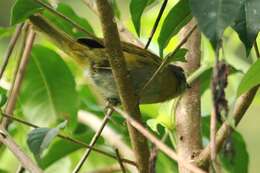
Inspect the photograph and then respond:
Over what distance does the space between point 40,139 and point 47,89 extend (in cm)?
80

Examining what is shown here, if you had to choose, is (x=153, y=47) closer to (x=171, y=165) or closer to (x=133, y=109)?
(x=171, y=165)

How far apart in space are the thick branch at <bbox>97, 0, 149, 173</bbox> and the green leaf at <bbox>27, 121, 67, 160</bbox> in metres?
0.21

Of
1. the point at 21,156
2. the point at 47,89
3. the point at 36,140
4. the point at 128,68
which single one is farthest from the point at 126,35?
the point at 21,156

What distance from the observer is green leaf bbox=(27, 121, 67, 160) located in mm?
1629

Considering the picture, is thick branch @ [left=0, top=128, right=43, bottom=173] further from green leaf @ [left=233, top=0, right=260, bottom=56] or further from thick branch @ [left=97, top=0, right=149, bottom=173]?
green leaf @ [left=233, top=0, right=260, bottom=56]

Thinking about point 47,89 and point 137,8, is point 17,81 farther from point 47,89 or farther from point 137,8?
point 137,8

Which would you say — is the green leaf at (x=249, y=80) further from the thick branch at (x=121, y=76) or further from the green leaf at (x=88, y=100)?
the green leaf at (x=88, y=100)

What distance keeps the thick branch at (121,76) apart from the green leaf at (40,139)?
209mm

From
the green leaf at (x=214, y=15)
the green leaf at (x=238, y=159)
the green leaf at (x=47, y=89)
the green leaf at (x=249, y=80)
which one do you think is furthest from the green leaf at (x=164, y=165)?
the green leaf at (x=214, y=15)

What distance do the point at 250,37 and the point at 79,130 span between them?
128 cm

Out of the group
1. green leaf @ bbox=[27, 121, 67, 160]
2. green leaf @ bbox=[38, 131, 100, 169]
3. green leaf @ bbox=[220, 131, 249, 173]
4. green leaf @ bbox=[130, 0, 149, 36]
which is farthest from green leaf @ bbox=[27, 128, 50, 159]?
green leaf @ bbox=[220, 131, 249, 173]

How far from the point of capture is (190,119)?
1867 mm

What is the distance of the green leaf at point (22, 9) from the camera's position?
167 centimetres

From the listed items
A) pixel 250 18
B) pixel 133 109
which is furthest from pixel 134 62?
pixel 250 18
